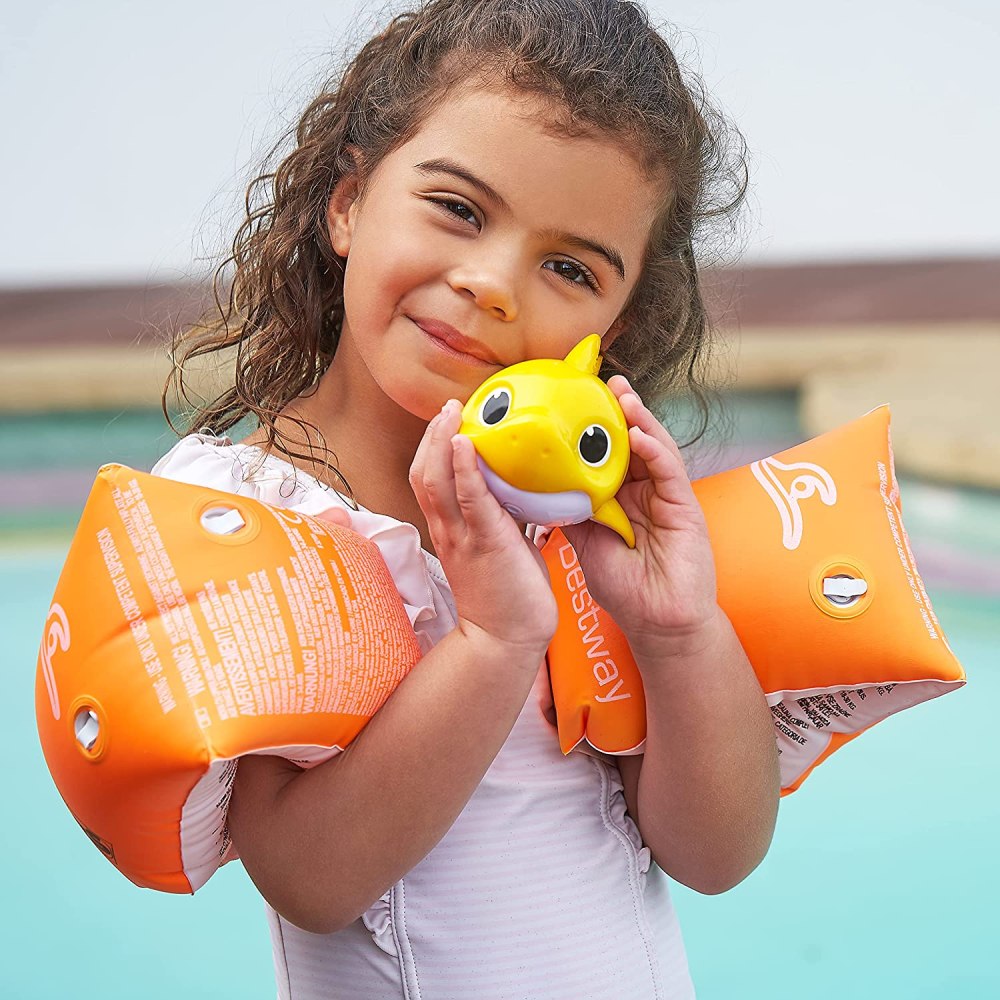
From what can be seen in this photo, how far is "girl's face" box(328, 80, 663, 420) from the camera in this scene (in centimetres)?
103

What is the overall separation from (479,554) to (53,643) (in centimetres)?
32

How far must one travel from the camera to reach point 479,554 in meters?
0.93

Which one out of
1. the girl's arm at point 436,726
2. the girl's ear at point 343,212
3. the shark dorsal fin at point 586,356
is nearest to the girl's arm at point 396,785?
the girl's arm at point 436,726

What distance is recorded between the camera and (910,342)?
14.2 feet

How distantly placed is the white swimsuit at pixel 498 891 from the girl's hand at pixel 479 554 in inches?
6.6

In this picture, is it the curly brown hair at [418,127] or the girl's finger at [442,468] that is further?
the curly brown hair at [418,127]

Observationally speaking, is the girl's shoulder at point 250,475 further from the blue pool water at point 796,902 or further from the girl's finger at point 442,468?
the blue pool water at point 796,902

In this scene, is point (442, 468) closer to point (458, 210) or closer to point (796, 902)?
point (458, 210)

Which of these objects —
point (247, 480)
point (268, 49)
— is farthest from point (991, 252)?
point (247, 480)

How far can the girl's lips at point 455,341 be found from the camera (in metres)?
1.04

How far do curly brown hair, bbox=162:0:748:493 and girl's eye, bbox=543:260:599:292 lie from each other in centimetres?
11

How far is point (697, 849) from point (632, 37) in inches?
28.3

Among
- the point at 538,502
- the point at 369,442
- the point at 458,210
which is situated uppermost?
the point at 458,210

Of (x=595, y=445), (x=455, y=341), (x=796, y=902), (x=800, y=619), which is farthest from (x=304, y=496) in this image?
(x=796, y=902)
